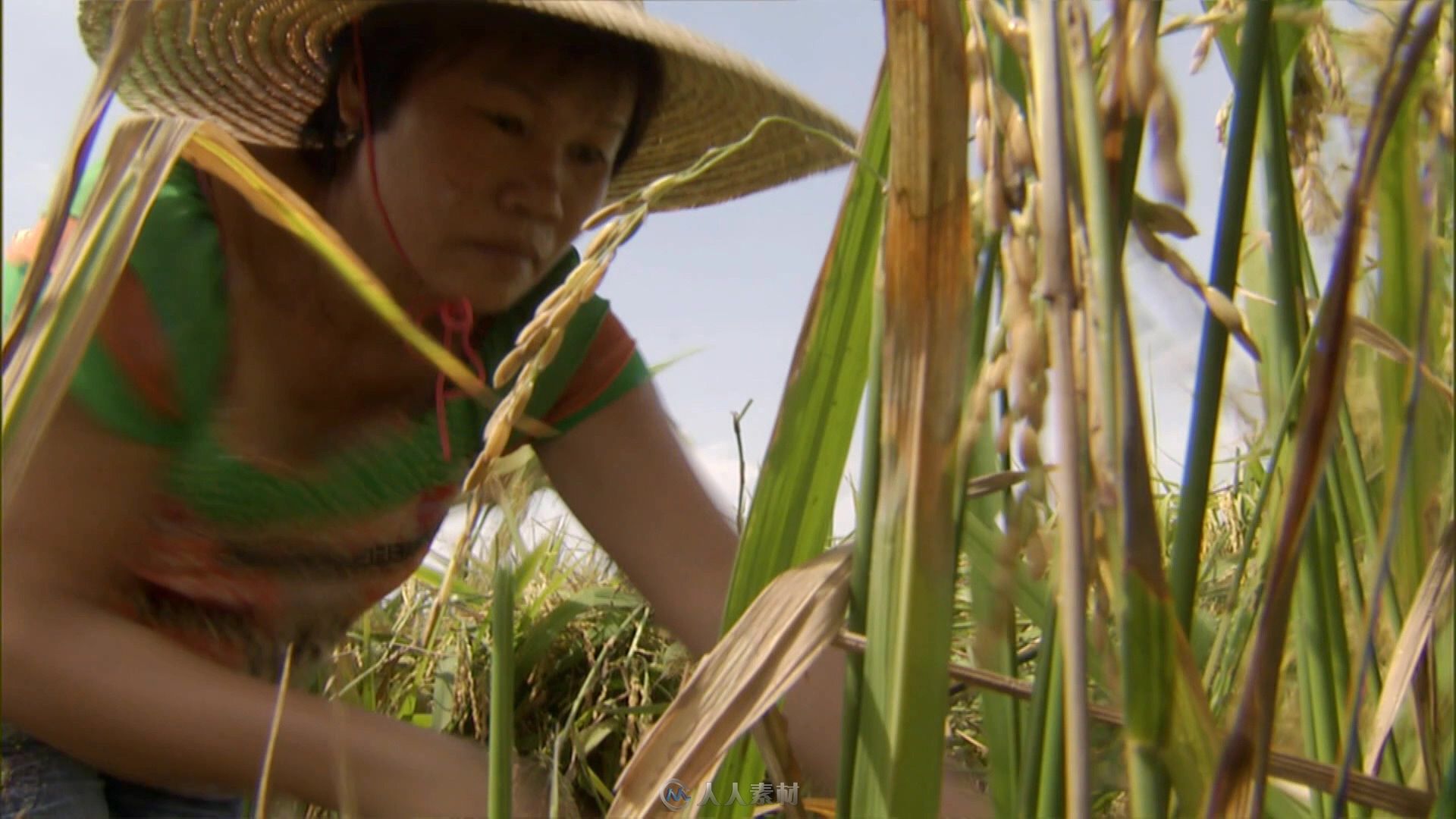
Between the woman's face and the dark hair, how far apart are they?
17 millimetres

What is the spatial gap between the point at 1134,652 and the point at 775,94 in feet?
2.96

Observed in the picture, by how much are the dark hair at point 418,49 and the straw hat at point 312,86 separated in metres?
0.02

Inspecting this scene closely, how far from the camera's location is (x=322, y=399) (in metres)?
1.03

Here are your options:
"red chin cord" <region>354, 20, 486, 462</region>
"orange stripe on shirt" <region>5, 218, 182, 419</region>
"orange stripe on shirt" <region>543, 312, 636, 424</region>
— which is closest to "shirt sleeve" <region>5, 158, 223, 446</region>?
"orange stripe on shirt" <region>5, 218, 182, 419</region>

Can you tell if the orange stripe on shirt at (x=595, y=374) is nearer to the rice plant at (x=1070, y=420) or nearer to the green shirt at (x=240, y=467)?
the green shirt at (x=240, y=467)

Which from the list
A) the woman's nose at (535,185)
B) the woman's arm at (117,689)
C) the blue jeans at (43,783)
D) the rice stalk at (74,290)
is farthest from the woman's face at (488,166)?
the rice stalk at (74,290)

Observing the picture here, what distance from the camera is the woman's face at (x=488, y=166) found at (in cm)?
94

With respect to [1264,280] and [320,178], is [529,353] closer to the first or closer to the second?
[1264,280]

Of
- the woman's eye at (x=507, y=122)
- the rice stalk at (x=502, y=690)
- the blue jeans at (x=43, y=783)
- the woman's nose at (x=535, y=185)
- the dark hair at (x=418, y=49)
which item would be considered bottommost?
the blue jeans at (x=43, y=783)

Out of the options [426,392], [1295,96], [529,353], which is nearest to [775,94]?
[426,392]

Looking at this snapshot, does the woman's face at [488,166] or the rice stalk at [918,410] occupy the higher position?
the woman's face at [488,166]

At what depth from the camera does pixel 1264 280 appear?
0.58 meters

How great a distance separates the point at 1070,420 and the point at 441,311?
0.80 metres

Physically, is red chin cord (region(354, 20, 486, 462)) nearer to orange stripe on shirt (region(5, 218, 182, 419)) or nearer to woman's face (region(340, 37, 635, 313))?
woman's face (region(340, 37, 635, 313))
